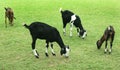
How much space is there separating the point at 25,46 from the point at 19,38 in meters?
1.46

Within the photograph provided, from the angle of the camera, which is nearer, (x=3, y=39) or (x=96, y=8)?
(x=3, y=39)

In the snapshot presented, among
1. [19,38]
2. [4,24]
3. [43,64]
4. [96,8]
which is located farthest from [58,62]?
[96,8]

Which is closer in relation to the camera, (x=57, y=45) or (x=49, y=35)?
(x=49, y=35)

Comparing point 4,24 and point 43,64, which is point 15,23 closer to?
point 4,24

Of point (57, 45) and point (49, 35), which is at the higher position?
point (49, 35)

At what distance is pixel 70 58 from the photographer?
11.7m

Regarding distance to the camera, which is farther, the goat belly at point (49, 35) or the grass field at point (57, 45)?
the goat belly at point (49, 35)

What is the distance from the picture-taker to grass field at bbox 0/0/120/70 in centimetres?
1110

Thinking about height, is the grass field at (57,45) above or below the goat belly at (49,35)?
below

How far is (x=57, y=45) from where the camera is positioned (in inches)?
524

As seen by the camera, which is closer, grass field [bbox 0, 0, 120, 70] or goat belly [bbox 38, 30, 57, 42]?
grass field [bbox 0, 0, 120, 70]

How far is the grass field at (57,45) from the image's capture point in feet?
36.4

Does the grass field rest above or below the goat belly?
below

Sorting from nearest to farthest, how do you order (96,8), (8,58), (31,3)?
1. (8,58)
2. (96,8)
3. (31,3)
